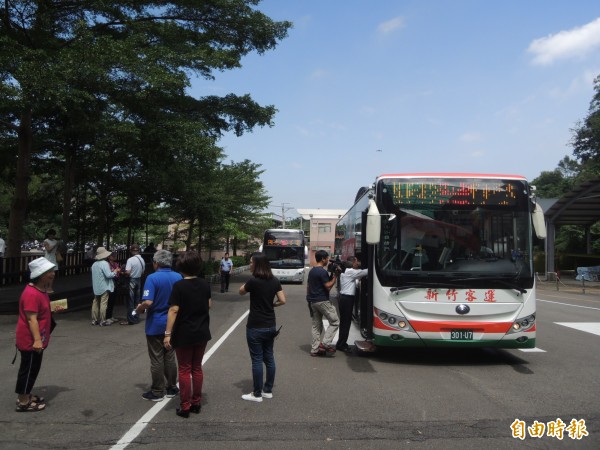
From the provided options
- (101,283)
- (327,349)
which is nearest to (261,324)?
(327,349)

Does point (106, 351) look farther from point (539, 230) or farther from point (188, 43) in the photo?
point (188, 43)

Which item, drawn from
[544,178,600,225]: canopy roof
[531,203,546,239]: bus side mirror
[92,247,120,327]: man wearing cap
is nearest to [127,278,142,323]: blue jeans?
[92,247,120,327]: man wearing cap

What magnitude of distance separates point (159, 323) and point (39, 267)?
4.50ft

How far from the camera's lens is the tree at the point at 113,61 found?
11523 millimetres

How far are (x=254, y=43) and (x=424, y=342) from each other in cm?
1326

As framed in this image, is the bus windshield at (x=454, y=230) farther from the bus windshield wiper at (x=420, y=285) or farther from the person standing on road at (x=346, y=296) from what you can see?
the person standing on road at (x=346, y=296)

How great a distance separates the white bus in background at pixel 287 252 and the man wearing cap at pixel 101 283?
18.7m

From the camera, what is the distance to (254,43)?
17.7 metres

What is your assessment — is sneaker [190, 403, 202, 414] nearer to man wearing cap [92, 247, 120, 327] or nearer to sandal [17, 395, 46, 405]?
sandal [17, 395, 46, 405]

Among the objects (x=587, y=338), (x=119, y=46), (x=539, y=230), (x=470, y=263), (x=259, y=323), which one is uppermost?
(x=119, y=46)

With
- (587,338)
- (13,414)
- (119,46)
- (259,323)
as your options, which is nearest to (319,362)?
(259,323)

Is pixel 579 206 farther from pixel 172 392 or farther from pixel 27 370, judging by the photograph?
pixel 27 370

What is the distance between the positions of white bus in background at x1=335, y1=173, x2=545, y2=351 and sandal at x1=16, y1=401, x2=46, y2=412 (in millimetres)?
4648

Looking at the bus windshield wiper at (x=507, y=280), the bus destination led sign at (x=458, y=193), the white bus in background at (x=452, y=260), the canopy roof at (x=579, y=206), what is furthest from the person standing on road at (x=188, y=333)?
the canopy roof at (x=579, y=206)
